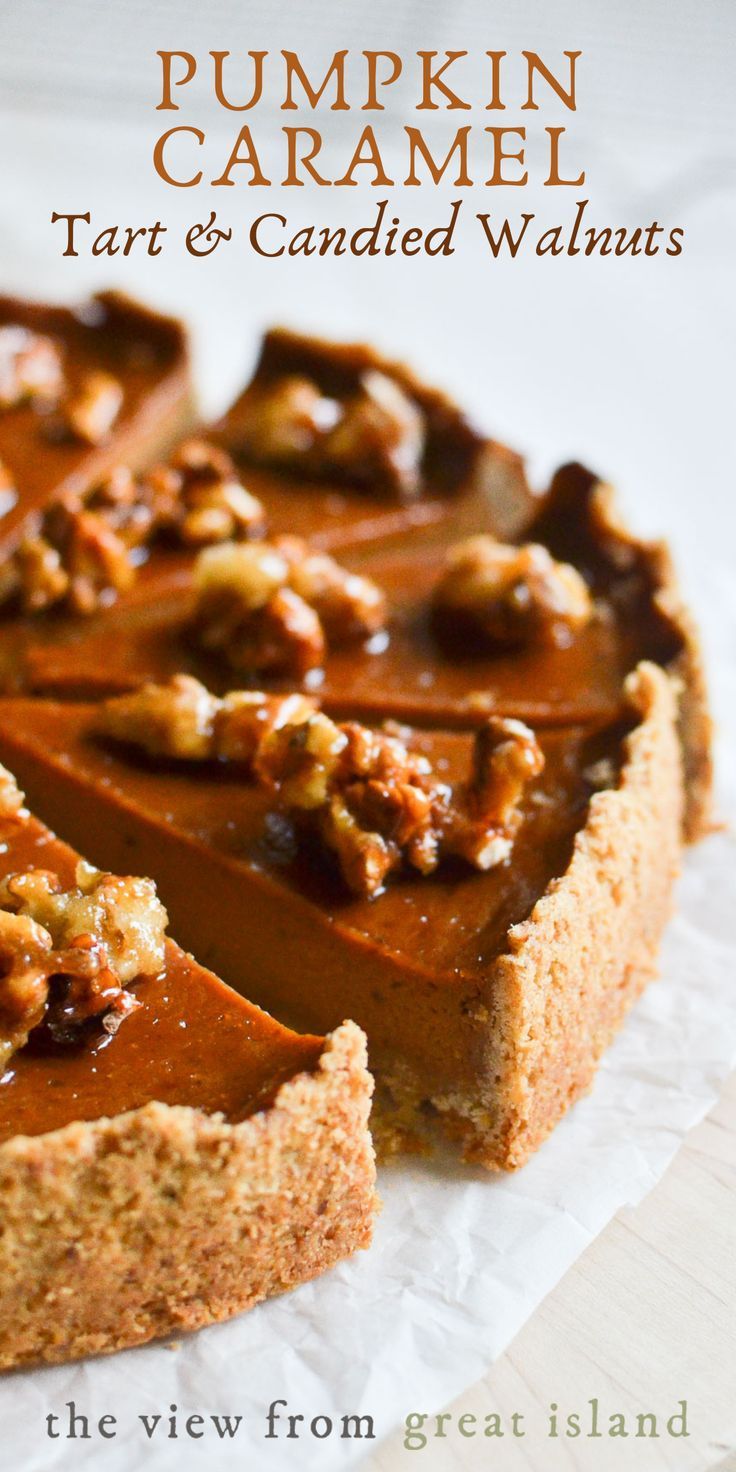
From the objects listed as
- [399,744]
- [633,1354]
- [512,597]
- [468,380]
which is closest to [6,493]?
[512,597]

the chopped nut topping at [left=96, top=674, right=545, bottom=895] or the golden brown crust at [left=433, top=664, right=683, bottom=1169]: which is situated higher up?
the chopped nut topping at [left=96, top=674, right=545, bottom=895]

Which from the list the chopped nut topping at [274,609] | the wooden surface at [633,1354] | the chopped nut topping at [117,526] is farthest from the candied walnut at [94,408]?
the wooden surface at [633,1354]

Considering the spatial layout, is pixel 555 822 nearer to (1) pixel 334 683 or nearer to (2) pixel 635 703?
(2) pixel 635 703

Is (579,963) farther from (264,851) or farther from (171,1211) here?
(171,1211)

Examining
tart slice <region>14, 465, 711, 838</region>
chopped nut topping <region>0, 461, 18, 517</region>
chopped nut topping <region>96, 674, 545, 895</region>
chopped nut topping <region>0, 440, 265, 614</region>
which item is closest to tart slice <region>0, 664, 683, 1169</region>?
chopped nut topping <region>96, 674, 545, 895</region>

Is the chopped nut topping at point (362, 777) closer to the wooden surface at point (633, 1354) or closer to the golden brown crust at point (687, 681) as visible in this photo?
the golden brown crust at point (687, 681)

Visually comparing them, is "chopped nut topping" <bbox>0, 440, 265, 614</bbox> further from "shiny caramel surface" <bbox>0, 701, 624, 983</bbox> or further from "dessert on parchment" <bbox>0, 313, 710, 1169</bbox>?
"shiny caramel surface" <bbox>0, 701, 624, 983</bbox>

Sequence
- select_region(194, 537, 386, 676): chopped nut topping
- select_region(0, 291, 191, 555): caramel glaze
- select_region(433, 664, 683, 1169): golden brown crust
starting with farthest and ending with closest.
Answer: select_region(0, 291, 191, 555): caramel glaze, select_region(194, 537, 386, 676): chopped nut topping, select_region(433, 664, 683, 1169): golden brown crust
